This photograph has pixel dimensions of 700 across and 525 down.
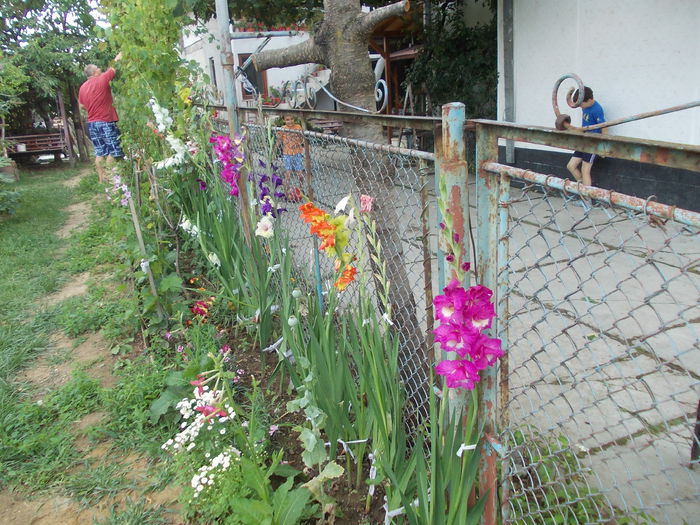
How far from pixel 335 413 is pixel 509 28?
658 cm

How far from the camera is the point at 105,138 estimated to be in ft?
27.6

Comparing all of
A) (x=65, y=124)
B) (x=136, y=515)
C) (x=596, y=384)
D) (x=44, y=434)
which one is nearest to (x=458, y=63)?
(x=596, y=384)

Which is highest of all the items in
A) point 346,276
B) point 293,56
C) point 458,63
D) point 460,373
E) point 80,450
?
point 458,63

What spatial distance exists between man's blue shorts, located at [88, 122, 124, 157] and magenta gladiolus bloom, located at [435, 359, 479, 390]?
7923mm

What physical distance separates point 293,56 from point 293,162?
609mm

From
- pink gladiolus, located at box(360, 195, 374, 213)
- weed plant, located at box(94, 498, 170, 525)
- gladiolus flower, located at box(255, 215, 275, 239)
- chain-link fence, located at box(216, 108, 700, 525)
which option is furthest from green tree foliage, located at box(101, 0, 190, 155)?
weed plant, located at box(94, 498, 170, 525)

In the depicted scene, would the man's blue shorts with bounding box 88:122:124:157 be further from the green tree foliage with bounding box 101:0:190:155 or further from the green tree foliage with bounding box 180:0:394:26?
the green tree foliage with bounding box 180:0:394:26

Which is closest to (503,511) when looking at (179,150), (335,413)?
(335,413)

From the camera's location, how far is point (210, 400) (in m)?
2.10

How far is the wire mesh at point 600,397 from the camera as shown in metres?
1.33

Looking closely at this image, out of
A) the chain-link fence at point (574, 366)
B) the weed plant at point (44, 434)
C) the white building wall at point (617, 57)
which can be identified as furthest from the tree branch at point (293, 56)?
the white building wall at point (617, 57)

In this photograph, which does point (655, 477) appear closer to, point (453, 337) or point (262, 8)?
point (453, 337)

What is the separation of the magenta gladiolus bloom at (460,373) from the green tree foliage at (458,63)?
7306 millimetres

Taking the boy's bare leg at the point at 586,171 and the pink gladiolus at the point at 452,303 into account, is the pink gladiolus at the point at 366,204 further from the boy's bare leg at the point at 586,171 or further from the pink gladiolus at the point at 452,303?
the boy's bare leg at the point at 586,171
